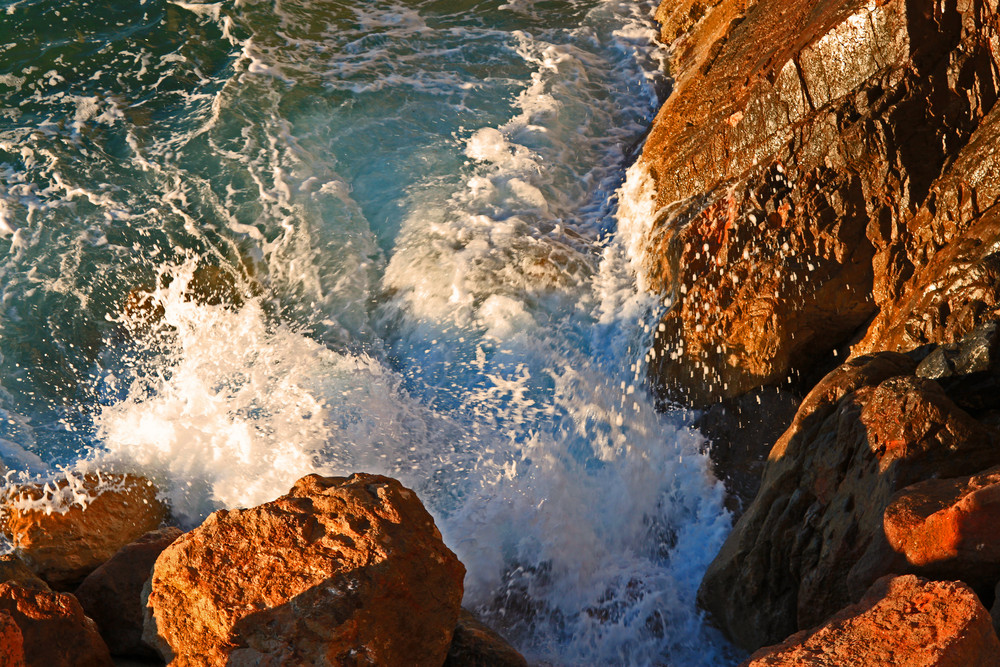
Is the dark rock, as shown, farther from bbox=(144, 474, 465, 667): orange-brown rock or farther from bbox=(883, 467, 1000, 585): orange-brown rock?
bbox=(144, 474, 465, 667): orange-brown rock

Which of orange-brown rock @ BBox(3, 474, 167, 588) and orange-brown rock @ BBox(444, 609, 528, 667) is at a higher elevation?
orange-brown rock @ BBox(444, 609, 528, 667)

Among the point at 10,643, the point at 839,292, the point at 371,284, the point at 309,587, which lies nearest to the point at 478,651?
the point at 309,587

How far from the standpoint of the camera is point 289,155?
696 cm

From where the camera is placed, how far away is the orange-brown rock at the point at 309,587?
9.22 ft

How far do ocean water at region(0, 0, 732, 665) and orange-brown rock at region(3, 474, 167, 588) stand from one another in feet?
0.60

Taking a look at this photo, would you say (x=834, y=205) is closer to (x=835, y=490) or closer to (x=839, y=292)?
(x=839, y=292)

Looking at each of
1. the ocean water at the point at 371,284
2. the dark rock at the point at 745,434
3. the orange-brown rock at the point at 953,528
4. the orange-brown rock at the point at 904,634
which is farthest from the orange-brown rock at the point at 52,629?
the dark rock at the point at 745,434

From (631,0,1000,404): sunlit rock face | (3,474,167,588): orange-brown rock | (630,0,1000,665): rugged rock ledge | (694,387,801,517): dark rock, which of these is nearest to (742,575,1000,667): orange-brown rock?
(630,0,1000,665): rugged rock ledge

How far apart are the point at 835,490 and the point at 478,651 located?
5.71 ft

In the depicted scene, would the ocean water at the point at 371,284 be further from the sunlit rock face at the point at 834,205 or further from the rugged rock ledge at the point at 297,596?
the rugged rock ledge at the point at 297,596

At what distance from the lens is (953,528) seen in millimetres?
2576

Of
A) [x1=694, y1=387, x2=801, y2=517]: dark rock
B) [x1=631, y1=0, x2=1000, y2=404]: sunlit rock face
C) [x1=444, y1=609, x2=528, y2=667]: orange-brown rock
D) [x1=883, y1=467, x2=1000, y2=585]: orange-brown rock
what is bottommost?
[x1=444, y1=609, x2=528, y2=667]: orange-brown rock

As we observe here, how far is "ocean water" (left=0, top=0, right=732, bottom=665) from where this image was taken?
4695 millimetres

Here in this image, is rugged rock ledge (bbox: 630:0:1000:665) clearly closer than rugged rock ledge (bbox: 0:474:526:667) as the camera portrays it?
No
